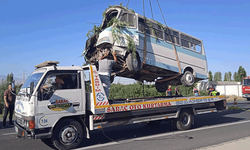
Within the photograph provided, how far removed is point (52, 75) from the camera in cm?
557

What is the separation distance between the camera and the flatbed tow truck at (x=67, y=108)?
17.1 ft

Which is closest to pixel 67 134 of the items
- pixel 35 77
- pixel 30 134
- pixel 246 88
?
pixel 30 134

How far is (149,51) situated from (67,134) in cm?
453

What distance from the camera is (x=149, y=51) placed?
839 cm

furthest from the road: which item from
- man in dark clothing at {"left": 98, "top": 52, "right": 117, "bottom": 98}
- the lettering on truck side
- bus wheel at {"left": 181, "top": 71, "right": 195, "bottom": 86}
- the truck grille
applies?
bus wheel at {"left": 181, "top": 71, "right": 195, "bottom": 86}

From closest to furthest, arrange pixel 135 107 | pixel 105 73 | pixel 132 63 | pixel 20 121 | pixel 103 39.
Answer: pixel 20 121 < pixel 105 73 < pixel 135 107 < pixel 103 39 < pixel 132 63

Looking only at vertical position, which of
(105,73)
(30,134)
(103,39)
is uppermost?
(103,39)

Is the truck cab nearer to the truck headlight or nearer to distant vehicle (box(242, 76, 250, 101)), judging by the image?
the truck headlight

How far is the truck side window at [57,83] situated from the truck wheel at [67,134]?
0.85 metres

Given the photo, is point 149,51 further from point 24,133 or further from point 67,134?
point 24,133

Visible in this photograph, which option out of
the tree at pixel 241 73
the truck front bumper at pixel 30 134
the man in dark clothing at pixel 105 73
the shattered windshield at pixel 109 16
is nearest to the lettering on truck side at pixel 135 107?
the man in dark clothing at pixel 105 73

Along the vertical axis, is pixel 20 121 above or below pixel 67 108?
below

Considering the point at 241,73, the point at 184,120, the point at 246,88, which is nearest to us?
the point at 184,120

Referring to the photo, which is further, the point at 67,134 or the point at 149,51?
the point at 149,51
